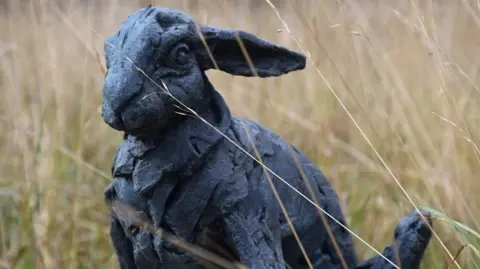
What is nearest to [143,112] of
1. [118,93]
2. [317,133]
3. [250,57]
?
[118,93]

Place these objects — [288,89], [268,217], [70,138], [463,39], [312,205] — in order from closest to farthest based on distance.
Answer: [268,217], [312,205], [70,138], [288,89], [463,39]

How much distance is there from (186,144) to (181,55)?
0.13m

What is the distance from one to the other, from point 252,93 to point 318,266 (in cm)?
148

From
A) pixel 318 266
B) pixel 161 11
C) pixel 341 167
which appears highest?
pixel 161 11

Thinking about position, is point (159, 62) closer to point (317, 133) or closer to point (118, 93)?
point (118, 93)

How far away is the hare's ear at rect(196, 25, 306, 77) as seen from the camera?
1163 mm

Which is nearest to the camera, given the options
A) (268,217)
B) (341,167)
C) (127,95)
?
(127,95)

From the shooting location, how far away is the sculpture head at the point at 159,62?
42.4 inches

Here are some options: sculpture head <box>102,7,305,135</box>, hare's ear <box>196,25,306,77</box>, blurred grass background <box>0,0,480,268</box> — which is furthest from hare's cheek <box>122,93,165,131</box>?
blurred grass background <box>0,0,480,268</box>

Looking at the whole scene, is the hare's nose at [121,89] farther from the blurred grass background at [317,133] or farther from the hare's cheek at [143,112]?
the blurred grass background at [317,133]

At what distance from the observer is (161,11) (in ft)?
3.73

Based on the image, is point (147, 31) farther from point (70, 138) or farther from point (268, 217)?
point (70, 138)

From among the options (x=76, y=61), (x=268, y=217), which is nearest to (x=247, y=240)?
(x=268, y=217)

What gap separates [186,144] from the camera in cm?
114
